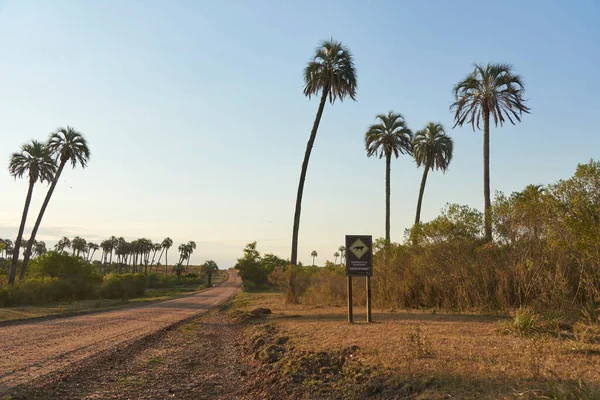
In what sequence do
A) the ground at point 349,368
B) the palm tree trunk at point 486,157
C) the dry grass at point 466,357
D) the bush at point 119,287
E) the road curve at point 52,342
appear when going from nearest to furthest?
the dry grass at point 466,357, the ground at point 349,368, the road curve at point 52,342, the palm tree trunk at point 486,157, the bush at point 119,287

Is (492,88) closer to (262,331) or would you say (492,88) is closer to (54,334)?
(262,331)

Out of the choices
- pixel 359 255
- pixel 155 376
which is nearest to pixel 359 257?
pixel 359 255

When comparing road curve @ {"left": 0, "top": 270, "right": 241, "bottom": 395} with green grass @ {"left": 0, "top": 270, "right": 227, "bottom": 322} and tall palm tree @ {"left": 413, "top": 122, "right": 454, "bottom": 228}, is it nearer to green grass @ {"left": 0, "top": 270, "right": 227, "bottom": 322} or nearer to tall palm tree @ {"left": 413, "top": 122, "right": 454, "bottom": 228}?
green grass @ {"left": 0, "top": 270, "right": 227, "bottom": 322}

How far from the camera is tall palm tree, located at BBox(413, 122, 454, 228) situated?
138 feet

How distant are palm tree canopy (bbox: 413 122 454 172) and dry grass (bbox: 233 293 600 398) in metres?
30.5

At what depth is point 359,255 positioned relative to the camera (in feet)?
51.5

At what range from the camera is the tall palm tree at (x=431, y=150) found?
4209cm

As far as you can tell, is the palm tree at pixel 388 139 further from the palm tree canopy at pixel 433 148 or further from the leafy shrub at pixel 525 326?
the leafy shrub at pixel 525 326

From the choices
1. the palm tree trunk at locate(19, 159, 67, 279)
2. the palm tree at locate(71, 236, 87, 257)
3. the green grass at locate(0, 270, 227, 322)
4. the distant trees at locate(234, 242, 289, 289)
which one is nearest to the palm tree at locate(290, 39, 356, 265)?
the green grass at locate(0, 270, 227, 322)

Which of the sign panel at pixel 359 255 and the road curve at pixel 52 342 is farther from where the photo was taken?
the sign panel at pixel 359 255

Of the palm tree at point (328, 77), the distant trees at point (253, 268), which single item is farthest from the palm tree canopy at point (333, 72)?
the distant trees at point (253, 268)

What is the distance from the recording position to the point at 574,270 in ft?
49.8

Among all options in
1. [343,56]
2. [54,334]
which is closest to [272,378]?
[54,334]

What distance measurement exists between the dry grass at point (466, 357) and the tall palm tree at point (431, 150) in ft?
99.5
